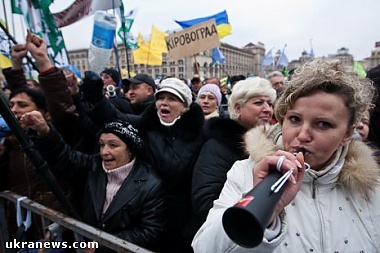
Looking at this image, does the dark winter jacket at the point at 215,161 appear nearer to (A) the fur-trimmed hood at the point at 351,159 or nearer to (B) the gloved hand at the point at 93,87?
(A) the fur-trimmed hood at the point at 351,159

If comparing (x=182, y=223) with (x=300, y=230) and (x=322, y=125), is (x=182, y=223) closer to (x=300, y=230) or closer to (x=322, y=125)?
(x=300, y=230)

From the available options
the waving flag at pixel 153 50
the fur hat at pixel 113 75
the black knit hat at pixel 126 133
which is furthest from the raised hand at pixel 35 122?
the waving flag at pixel 153 50

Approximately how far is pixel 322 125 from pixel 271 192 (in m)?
0.58

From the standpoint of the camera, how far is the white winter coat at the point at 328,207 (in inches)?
44.4

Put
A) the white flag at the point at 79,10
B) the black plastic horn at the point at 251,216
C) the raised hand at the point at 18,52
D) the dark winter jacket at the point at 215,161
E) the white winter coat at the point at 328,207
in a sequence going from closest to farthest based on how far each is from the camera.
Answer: the black plastic horn at the point at 251,216, the white winter coat at the point at 328,207, the dark winter jacket at the point at 215,161, the raised hand at the point at 18,52, the white flag at the point at 79,10

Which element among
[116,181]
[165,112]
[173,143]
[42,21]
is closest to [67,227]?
[116,181]

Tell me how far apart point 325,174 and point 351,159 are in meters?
0.18

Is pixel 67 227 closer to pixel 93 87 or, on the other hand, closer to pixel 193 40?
pixel 93 87

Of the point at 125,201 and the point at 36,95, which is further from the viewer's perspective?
the point at 36,95

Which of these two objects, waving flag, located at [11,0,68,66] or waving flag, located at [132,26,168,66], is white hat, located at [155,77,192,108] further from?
waving flag, located at [132,26,168,66]

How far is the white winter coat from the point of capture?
113 centimetres

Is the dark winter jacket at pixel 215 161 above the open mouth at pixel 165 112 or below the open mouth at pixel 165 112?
below

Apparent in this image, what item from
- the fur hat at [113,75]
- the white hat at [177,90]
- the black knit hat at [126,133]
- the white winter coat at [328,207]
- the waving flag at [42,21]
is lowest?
the white winter coat at [328,207]

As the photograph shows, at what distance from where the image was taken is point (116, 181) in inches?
87.1
